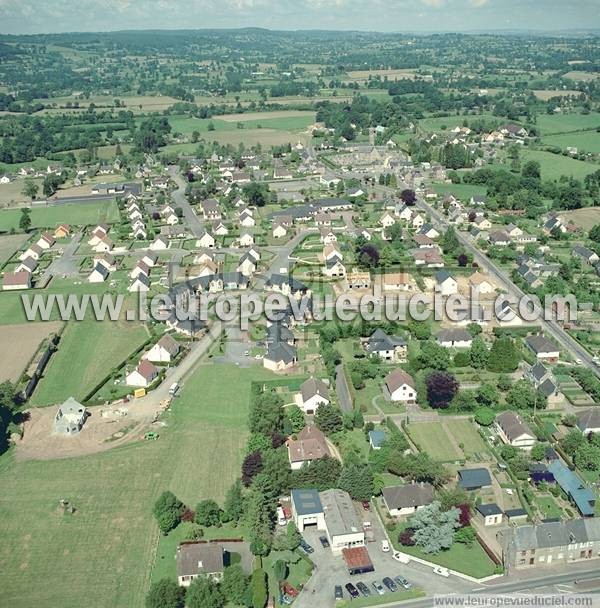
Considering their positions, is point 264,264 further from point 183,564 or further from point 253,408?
point 183,564

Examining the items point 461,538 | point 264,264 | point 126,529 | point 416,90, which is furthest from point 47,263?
point 416,90

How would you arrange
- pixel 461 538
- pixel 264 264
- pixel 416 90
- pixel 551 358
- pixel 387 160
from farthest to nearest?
1. pixel 416 90
2. pixel 387 160
3. pixel 264 264
4. pixel 551 358
5. pixel 461 538

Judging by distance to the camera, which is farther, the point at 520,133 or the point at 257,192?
the point at 520,133

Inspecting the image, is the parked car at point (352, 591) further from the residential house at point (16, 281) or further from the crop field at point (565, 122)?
the crop field at point (565, 122)

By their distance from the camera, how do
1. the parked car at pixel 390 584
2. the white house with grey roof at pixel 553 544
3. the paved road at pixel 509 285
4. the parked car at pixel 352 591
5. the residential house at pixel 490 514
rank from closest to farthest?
the parked car at pixel 352 591 → the parked car at pixel 390 584 → the white house with grey roof at pixel 553 544 → the residential house at pixel 490 514 → the paved road at pixel 509 285

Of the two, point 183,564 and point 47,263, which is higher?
point 183,564

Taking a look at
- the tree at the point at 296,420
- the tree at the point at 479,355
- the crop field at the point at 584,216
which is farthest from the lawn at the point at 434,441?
the crop field at the point at 584,216
